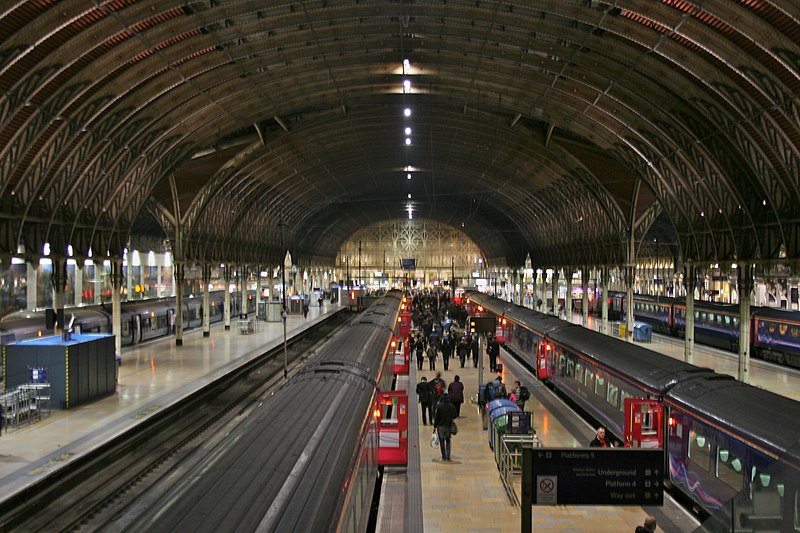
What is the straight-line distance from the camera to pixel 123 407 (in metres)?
21.6

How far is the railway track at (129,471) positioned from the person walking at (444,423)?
16.5ft

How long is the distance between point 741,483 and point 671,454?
2.88 m

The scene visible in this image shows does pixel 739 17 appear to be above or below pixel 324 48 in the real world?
below

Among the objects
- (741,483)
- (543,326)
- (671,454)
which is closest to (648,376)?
(671,454)

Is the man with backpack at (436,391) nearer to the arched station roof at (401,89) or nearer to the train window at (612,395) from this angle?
the train window at (612,395)

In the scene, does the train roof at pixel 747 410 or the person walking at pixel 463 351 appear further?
the person walking at pixel 463 351

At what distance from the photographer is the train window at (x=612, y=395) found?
16.9 m

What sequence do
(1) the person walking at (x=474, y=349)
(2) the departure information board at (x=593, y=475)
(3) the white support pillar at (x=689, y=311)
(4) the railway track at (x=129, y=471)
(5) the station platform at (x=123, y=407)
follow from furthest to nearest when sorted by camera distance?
1. (3) the white support pillar at (x=689, y=311)
2. (1) the person walking at (x=474, y=349)
3. (5) the station platform at (x=123, y=407)
4. (4) the railway track at (x=129, y=471)
5. (2) the departure information board at (x=593, y=475)

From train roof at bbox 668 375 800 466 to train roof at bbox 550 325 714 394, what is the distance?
0.63 m

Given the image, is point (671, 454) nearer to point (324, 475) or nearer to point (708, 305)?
point (324, 475)

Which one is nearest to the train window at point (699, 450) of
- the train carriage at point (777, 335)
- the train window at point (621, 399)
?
the train window at point (621, 399)

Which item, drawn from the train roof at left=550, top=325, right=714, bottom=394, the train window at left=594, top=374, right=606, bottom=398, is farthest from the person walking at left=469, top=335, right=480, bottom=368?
the train window at left=594, top=374, right=606, bottom=398

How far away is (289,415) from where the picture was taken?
8.74 m

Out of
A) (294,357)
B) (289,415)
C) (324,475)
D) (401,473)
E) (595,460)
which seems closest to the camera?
(324,475)
